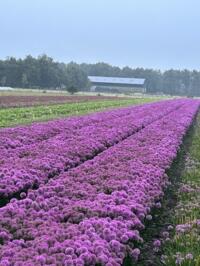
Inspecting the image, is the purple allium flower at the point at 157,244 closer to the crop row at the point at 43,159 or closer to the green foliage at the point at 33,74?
the crop row at the point at 43,159

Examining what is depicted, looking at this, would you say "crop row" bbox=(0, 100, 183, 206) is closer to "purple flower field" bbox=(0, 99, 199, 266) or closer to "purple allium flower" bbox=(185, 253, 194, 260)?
"purple flower field" bbox=(0, 99, 199, 266)

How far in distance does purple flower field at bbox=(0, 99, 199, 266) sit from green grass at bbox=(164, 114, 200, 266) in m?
0.49

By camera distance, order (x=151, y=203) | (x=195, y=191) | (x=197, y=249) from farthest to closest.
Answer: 1. (x=195, y=191)
2. (x=151, y=203)
3. (x=197, y=249)

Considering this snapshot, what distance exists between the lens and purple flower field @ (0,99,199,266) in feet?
18.2

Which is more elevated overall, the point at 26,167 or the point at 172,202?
the point at 26,167

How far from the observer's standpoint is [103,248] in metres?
5.61

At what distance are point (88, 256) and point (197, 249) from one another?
2281 mm

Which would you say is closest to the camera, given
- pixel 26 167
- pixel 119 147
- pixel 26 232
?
pixel 26 232

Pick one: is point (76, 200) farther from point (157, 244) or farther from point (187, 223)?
point (187, 223)

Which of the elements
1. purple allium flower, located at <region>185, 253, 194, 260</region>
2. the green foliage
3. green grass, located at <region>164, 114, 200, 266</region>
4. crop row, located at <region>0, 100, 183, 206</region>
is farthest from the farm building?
purple allium flower, located at <region>185, 253, 194, 260</region>

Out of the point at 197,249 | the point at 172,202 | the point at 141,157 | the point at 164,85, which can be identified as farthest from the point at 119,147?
the point at 164,85

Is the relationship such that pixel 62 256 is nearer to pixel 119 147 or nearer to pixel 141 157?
pixel 141 157

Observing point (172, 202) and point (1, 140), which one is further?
point (1, 140)

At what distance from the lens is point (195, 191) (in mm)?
11273
